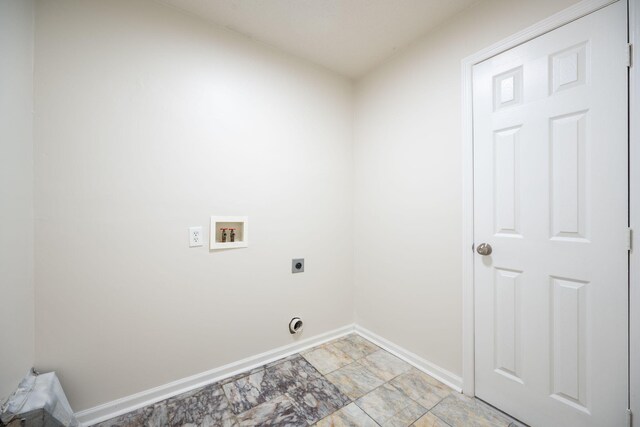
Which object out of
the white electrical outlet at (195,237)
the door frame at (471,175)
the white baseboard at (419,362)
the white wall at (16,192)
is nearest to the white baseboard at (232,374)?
the white baseboard at (419,362)

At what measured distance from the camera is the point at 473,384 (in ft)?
5.17

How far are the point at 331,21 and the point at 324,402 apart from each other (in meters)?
2.53

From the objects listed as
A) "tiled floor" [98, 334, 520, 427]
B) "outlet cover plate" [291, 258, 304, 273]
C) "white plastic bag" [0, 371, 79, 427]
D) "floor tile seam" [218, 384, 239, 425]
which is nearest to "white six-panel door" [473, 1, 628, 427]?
"tiled floor" [98, 334, 520, 427]

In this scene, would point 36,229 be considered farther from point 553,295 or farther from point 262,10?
point 553,295

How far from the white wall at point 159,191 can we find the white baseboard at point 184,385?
0.05 meters

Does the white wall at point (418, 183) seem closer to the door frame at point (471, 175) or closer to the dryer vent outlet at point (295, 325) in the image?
the door frame at point (471, 175)

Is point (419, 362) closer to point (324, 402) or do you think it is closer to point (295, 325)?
point (324, 402)

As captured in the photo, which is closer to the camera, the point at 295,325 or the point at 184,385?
the point at 184,385

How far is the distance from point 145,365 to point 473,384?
6.76 ft

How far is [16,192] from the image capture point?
45.7 inches

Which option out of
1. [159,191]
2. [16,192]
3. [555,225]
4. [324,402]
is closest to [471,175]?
[555,225]

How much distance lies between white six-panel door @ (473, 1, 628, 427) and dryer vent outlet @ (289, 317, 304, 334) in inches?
51.2

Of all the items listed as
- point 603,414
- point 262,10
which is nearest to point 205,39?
point 262,10

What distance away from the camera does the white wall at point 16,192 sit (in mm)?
1064
